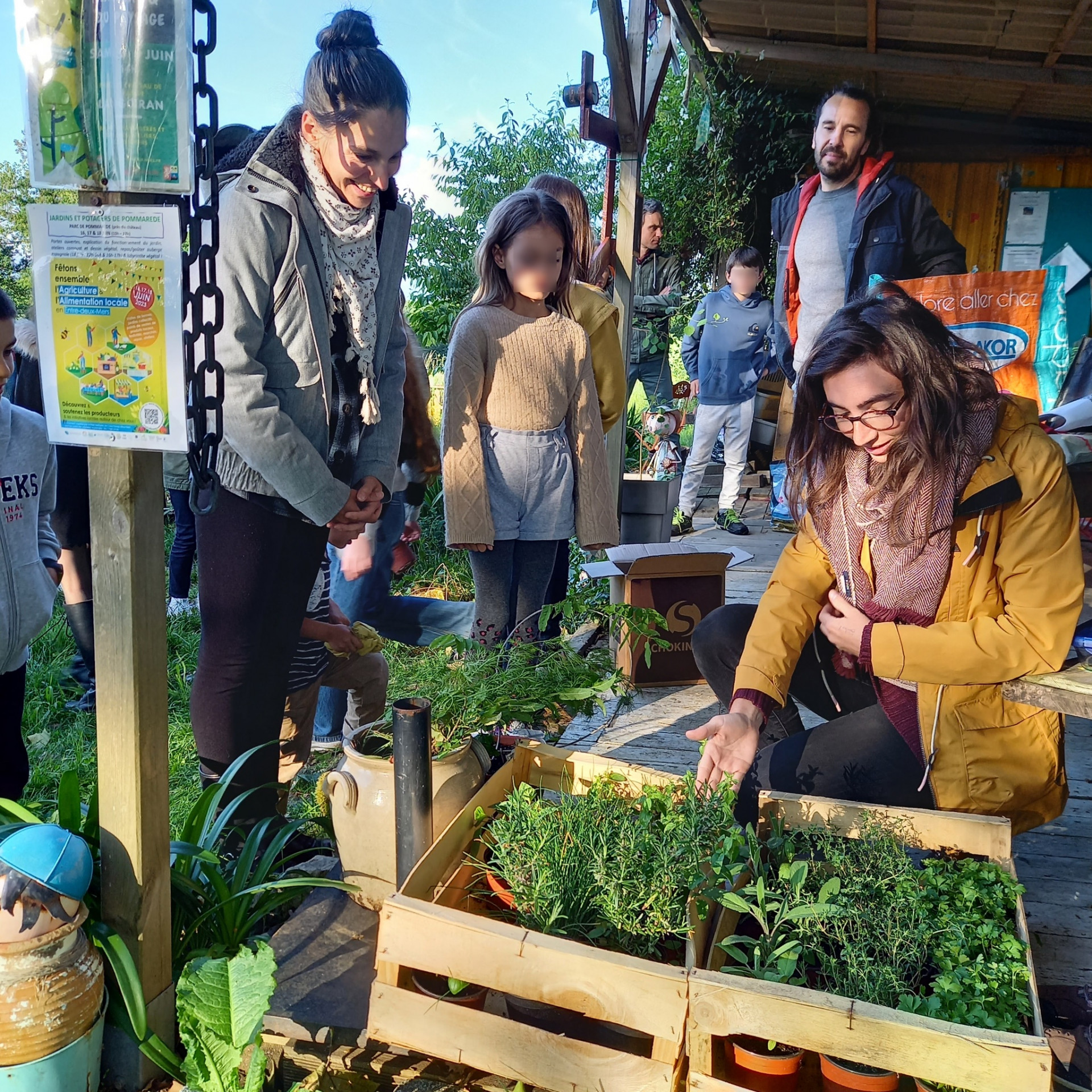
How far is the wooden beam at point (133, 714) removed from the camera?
1.42 m

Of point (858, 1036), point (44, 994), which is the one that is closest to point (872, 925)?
point (858, 1036)

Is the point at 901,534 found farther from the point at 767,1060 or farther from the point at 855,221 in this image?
A: the point at 855,221

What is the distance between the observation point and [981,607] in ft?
6.47

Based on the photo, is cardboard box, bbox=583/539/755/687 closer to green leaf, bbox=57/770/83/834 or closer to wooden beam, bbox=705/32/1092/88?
green leaf, bbox=57/770/83/834

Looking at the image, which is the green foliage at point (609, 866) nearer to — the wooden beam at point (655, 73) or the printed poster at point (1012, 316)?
the printed poster at point (1012, 316)

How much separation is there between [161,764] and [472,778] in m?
0.59

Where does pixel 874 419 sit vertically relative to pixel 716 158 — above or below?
below

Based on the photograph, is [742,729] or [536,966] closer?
[536,966]

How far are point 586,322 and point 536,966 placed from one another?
222 cm

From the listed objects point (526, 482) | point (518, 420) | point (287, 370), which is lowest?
point (526, 482)

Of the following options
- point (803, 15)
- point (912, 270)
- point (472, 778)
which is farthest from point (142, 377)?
point (803, 15)

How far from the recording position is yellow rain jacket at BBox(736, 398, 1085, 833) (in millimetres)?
1874

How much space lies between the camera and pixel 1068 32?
5.18m

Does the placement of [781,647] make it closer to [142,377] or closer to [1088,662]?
[1088,662]
